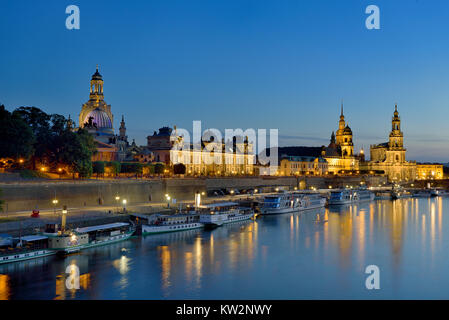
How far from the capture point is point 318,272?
23469 millimetres

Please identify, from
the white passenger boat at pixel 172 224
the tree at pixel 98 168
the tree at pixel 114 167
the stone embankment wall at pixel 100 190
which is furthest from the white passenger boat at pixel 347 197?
the white passenger boat at pixel 172 224

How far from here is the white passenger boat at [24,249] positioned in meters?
22.9

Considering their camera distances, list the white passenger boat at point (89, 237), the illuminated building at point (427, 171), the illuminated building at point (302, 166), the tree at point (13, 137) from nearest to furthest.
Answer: the white passenger boat at point (89, 237), the tree at point (13, 137), the illuminated building at point (302, 166), the illuminated building at point (427, 171)

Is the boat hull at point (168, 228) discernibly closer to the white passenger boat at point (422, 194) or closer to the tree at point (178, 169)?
the tree at point (178, 169)

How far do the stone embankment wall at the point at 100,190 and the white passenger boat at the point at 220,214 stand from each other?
26.7 feet

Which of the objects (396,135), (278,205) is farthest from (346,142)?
(278,205)

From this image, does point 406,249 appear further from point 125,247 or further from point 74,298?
point 74,298

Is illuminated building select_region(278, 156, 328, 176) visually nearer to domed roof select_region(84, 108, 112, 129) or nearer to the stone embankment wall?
the stone embankment wall

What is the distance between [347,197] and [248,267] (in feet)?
141

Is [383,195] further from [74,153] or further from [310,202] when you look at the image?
[74,153]

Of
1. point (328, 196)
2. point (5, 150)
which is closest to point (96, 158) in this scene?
point (5, 150)

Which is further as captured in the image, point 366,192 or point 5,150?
point 366,192

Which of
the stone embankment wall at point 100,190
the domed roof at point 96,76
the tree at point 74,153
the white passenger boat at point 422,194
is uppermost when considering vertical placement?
the domed roof at point 96,76
